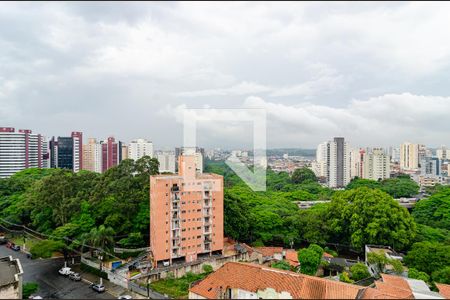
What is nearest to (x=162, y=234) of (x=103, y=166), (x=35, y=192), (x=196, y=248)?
(x=196, y=248)

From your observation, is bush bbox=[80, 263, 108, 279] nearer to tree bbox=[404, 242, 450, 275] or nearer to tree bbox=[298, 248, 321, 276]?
tree bbox=[298, 248, 321, 276]

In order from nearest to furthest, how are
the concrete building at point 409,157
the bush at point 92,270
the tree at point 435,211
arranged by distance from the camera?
the bush at point 92,270, the tree at point 435,211, the concrete building at point 409,157

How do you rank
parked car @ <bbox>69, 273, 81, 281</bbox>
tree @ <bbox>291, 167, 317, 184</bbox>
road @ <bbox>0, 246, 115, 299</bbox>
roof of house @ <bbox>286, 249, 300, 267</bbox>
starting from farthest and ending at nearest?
1. tree @ <bbox>291, 167, 317, 184</bbox>
2. roof of house @ <bbox>286, 249, 300, 267</bbox>
3. parked car @ <bbox>69, 273, 81, 281</bbox>
4. road @ <bbox>0, 246, 115, 299</bbox>

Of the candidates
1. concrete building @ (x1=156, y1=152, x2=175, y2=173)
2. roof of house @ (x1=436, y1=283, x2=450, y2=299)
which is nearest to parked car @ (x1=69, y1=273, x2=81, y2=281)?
concrete building @ (x1=156, y1=152, x2=175, y2=173)

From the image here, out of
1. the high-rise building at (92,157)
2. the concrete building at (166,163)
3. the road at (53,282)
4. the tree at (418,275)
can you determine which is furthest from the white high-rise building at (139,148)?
the tree at (418,275)

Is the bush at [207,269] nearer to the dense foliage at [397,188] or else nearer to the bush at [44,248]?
the bush at [44,248]

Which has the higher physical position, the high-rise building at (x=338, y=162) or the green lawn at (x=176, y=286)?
the high-rise building at (x=338, y=162)

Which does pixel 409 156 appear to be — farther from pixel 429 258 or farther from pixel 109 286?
pixel 109 286
